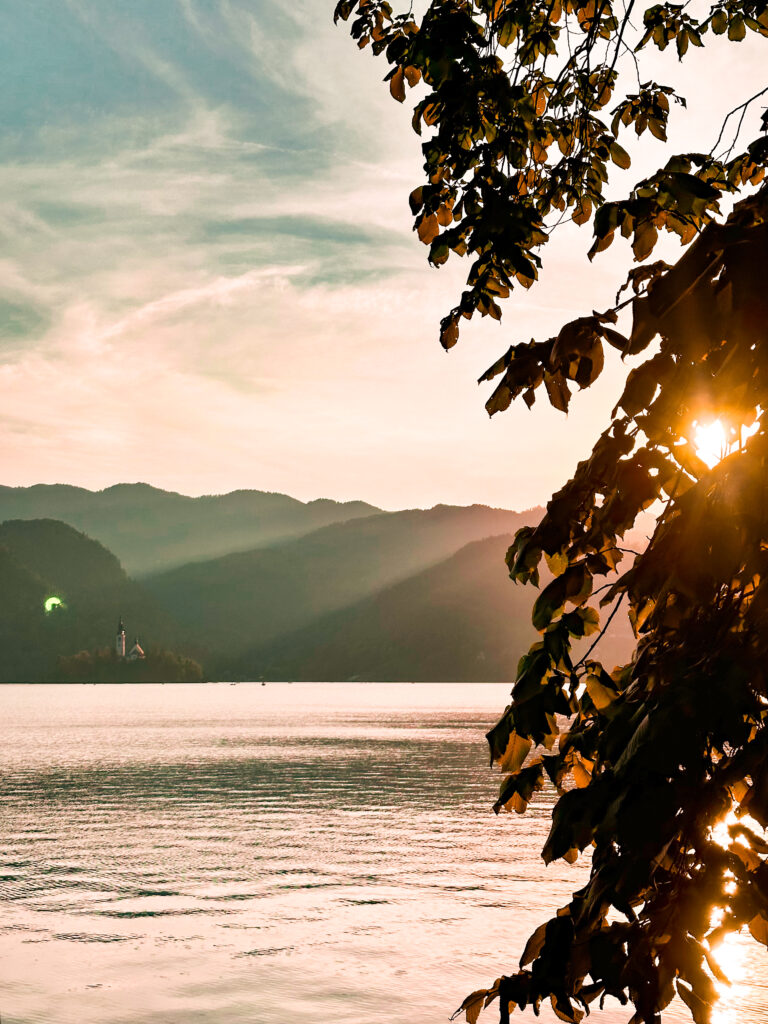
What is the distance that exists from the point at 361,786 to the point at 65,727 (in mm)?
81732

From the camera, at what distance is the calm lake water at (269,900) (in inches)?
688

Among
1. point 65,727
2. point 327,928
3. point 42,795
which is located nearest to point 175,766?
point 42,795

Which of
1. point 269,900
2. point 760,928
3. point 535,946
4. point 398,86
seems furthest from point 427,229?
point 269,900

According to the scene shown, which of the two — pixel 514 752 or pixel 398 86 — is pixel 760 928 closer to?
pixel 514 752

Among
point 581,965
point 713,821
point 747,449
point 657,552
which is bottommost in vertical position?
point 581,965

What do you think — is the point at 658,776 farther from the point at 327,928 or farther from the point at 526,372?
the point at 327,928

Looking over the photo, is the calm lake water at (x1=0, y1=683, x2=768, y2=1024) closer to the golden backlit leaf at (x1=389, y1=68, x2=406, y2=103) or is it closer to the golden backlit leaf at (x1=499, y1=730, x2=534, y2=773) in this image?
the golden backlit leaf at (x1=499, y1=730, x2=534, y2=773)

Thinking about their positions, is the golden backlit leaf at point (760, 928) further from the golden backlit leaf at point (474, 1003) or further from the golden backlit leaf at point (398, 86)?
the golden backlit leaf at point (398, 86)

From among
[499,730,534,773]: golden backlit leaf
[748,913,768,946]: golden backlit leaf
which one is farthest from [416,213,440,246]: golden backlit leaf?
[748,913,768,946]: golden backlit leaf

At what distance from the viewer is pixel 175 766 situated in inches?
2739

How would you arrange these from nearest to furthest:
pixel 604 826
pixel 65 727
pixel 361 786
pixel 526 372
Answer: pixel 604 826 → pixel 526 372 → pixel 361 786 → pixel 65 727

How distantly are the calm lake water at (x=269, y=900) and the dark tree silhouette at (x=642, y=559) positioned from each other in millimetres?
14540

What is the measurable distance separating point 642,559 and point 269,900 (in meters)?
24.4

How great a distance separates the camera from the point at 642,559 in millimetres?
3266
